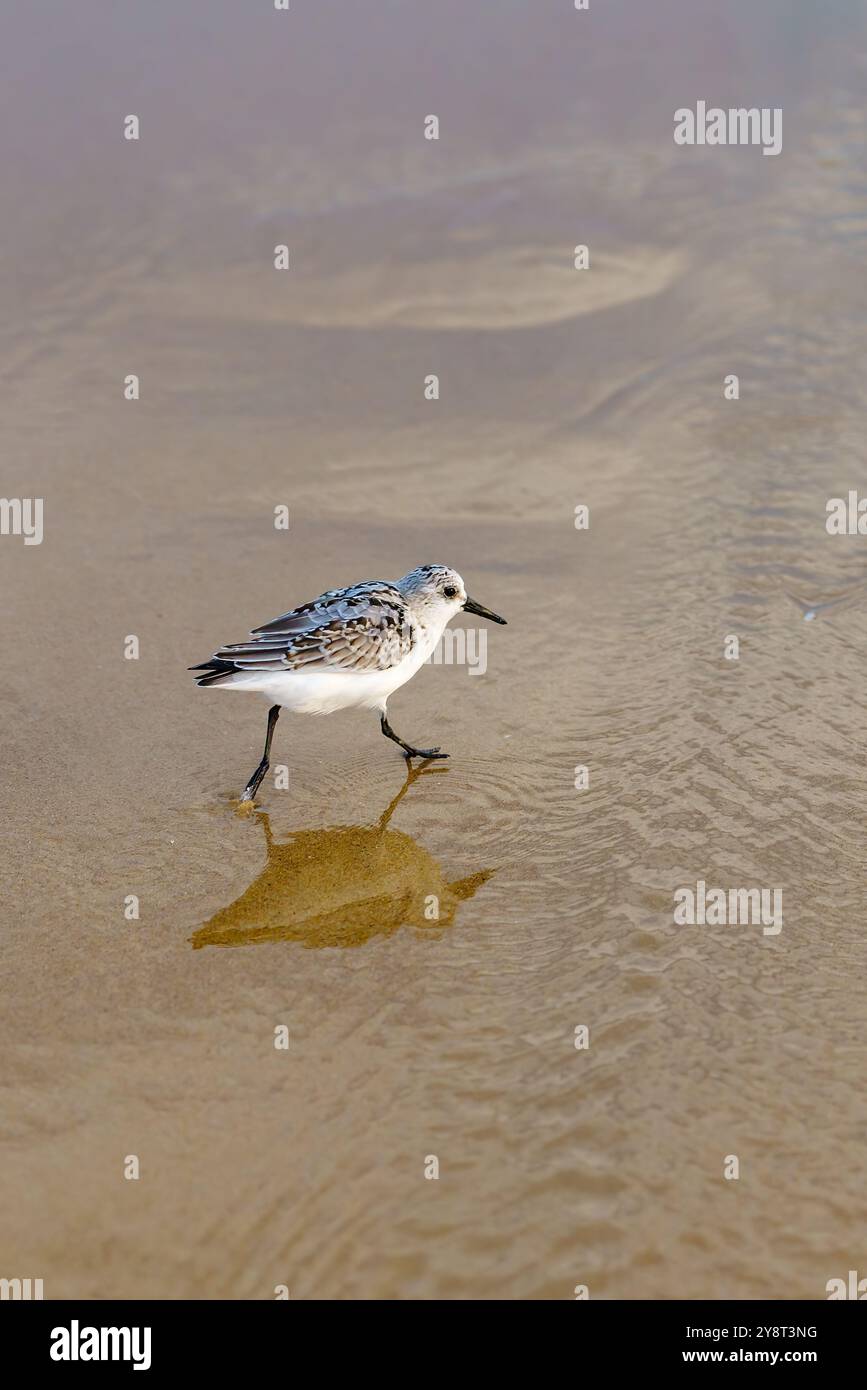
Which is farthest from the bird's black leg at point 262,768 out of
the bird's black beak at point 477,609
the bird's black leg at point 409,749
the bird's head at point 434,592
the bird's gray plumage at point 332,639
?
the bird's black beak at point 477,609

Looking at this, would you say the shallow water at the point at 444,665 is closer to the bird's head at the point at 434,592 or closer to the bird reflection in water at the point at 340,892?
the bird reflection in water at the point at 340,892

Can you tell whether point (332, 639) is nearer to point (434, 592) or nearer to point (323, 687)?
point (323, 687)

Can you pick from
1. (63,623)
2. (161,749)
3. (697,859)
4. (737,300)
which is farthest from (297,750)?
(737,300)

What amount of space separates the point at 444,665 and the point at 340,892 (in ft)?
6.45

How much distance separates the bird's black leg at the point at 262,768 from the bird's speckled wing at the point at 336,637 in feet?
1.09

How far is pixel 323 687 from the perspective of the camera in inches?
228

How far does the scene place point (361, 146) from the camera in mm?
10914

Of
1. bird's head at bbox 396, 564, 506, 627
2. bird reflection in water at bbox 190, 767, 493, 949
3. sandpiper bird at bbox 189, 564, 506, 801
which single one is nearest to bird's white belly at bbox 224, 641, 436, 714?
sandpiper bird at bbox 189, 564, 506, 801

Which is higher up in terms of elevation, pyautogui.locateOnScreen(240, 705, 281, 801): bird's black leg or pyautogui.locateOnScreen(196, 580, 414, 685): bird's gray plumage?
pyautogui.locateOnScreen(196, 580, 414, 685): bird's gray plumage

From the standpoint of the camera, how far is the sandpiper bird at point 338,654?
5.71 m

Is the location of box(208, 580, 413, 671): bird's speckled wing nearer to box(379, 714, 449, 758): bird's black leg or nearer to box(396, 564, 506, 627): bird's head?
box(396, 564, 506, 627): bird's head

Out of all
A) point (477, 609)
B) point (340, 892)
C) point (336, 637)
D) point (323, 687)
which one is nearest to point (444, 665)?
point (477, 609)

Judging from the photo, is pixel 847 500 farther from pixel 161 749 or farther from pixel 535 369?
pixel 161 749

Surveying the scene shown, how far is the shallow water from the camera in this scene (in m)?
3.94
